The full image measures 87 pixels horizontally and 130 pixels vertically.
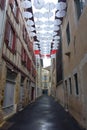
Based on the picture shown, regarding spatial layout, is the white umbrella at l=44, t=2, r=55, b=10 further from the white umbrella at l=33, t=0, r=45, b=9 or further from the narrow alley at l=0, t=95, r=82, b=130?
the narrow alley at l=0, t=95, r=82, b=130

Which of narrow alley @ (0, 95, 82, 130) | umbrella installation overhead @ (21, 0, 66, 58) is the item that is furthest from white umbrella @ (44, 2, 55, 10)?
narrow alley @ (0, 95, 82, 130)

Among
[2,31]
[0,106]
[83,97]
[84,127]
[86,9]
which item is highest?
[86,9]

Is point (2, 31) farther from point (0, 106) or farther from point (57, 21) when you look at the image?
point (57, 21)

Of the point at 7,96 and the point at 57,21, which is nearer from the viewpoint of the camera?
the point at 7,96

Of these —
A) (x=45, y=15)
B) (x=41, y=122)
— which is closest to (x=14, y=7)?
(x=45, y=15)

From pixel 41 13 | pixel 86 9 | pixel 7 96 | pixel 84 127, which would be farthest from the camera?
pixel 41 13

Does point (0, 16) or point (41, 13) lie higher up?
point (41, 13)

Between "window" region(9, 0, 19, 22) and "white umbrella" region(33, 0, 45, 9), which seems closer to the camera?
"white umbrella" region(33, 0, 45, 9)

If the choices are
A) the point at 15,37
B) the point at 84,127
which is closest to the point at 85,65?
the point at 84,127

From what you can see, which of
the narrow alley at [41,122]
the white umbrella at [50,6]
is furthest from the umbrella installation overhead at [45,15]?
the narrow alley at [41,122]

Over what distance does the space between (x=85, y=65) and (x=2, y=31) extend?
4.25 m

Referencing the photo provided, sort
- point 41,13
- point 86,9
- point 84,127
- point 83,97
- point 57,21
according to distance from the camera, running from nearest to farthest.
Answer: point 86,9, point 84,127, point 83,97, point 41,13, point 57,21

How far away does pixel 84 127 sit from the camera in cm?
612

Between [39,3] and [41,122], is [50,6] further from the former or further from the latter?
[41,122]
